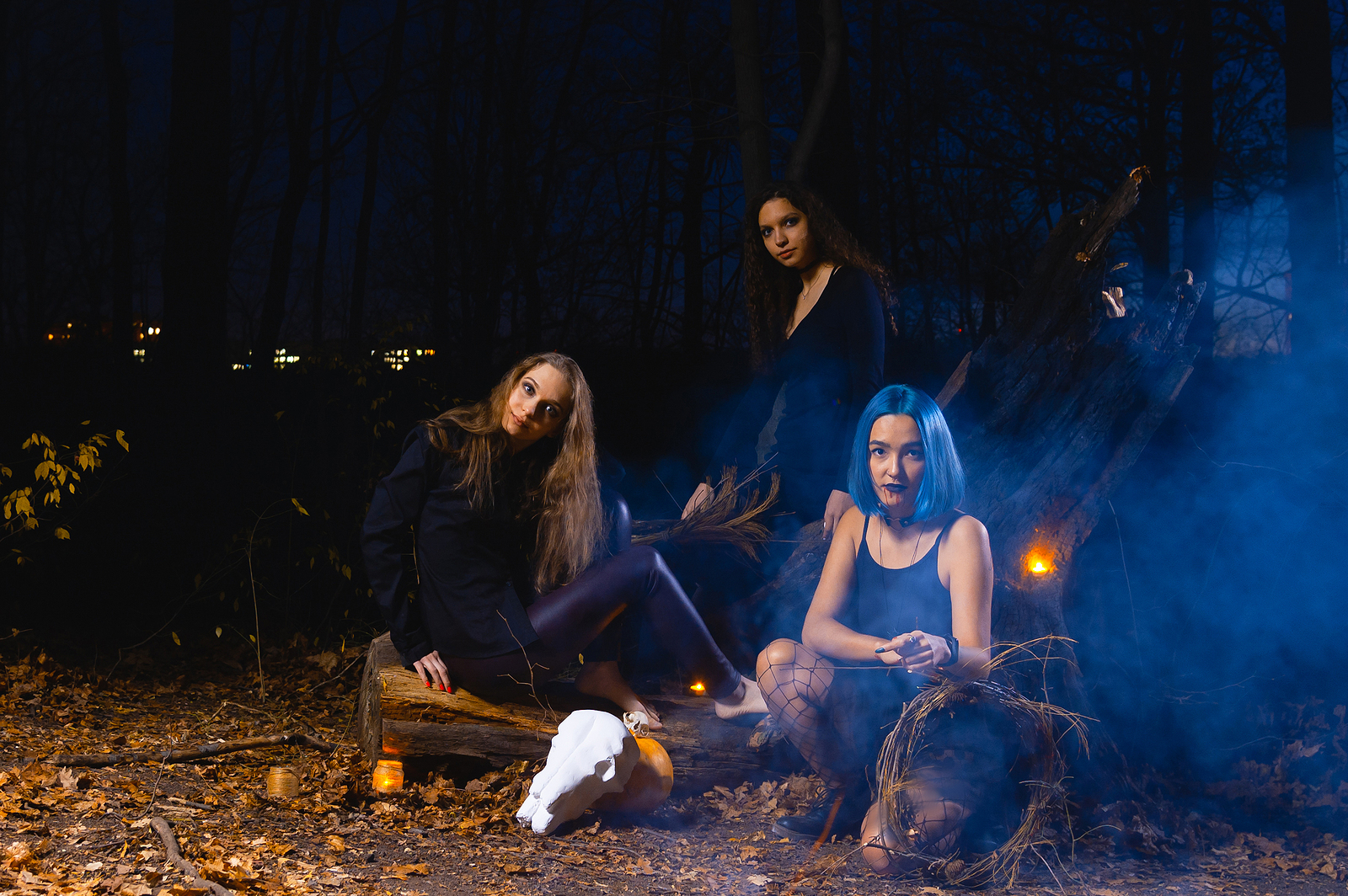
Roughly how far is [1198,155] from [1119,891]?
6.95 m

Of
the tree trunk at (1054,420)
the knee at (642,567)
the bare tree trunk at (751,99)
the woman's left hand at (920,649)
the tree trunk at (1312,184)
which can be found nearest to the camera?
the woman's left hand at (920,649)

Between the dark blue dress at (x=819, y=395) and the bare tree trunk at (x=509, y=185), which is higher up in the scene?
the bare tree trunk at (x=509, y=185)

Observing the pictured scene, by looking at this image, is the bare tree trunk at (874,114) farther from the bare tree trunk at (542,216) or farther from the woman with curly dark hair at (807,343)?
the woman with curly dark hair at (807,343)

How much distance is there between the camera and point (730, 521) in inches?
178

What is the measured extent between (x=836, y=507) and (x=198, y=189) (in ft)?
20.8

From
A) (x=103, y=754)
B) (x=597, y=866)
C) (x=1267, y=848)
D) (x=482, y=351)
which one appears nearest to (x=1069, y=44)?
(x=482, y=351)

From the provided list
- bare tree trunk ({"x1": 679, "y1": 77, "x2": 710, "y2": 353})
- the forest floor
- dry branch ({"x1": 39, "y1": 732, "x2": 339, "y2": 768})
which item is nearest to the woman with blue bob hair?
the forest floor

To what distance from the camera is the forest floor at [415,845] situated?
3.12 meters

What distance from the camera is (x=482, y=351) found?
11289 millimetres

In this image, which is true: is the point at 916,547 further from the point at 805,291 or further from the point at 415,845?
the point at 415,845

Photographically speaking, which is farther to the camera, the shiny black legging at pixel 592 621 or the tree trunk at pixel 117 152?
the tree trunk at pixel 117 152

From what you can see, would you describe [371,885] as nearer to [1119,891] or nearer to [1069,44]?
[1119,891]

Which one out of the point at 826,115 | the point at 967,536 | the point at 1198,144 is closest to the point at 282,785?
the point at 967,536

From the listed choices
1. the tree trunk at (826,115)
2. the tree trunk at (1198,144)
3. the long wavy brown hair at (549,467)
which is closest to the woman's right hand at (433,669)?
the long wavy brown hair at (549,467)
